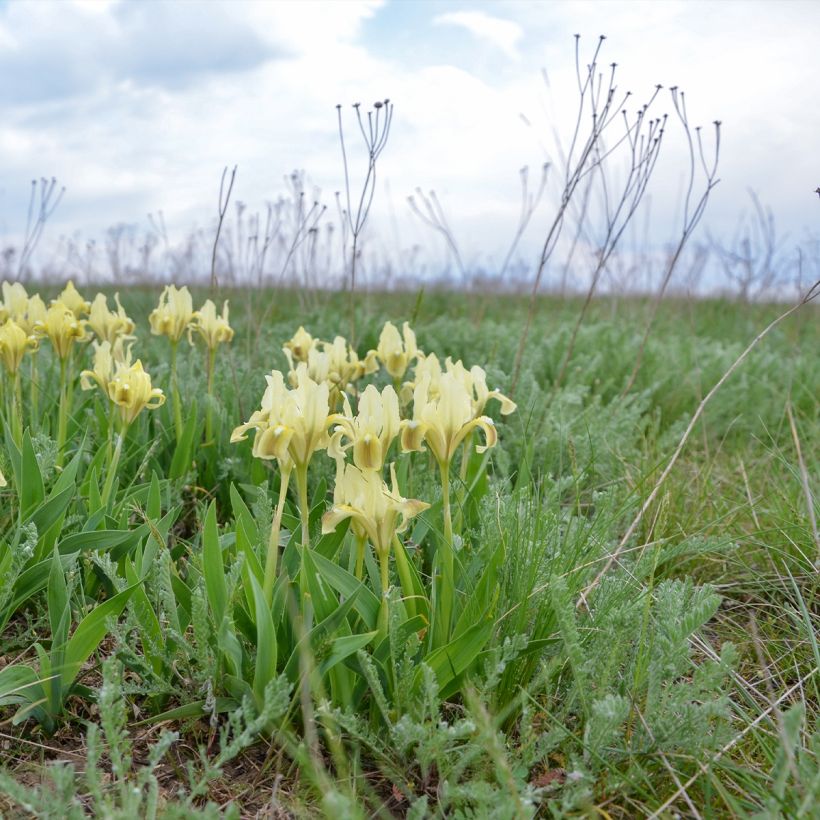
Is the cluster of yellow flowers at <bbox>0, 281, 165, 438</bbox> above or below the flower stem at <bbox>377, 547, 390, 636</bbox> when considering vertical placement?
above

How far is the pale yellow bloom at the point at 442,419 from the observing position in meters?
1.72

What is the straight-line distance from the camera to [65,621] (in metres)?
1.82

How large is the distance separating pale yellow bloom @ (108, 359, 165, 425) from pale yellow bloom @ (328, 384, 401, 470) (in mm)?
938

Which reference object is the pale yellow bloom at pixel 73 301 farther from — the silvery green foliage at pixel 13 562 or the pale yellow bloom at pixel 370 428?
the pale yellow bloom at pixel 370 428

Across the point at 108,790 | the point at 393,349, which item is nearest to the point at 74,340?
the point at 393,349

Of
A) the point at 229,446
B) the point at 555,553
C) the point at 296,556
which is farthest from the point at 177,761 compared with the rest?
the point at 229,446

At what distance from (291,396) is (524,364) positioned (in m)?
3.02

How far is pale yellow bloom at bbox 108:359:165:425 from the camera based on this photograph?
2.35m

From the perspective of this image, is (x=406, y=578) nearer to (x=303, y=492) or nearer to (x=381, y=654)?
(x=381, y=654)

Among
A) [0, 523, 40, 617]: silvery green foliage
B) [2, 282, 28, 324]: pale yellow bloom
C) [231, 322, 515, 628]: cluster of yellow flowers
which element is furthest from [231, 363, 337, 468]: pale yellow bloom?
[2, 282, 28, 324]: pale yellow bloom

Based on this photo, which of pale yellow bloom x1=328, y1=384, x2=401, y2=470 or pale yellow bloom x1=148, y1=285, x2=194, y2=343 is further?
pale yellow bloom x1=148, y1=285, x2=194, y2=343

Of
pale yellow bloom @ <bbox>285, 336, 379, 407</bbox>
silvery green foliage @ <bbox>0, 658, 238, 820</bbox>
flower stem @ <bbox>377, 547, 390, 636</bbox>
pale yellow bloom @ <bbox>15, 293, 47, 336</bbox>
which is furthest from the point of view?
pale yellow bloom @ <bbox>15, 293, 47, 336</bbox>

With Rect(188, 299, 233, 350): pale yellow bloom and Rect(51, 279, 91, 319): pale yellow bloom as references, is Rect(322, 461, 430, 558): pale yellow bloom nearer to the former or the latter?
Rect(188, 299, 233, 350): pale yellow bloom

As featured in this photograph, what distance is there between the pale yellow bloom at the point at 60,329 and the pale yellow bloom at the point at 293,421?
1.60m
